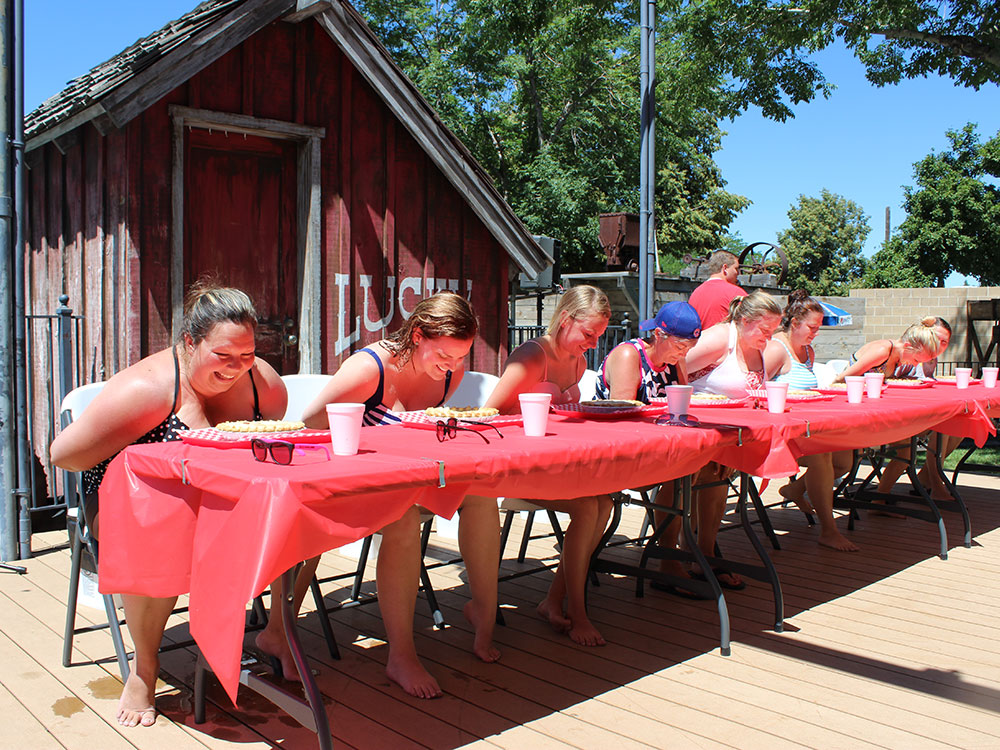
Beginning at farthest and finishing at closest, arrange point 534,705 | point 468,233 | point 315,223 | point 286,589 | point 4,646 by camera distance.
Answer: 1. point 468,233
2. point 315,223
3. point 4,646
4. point 534,705
5. point 286,589

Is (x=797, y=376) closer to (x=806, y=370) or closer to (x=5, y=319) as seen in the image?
(x=806, y=370)

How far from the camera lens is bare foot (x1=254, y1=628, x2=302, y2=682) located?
2.98m

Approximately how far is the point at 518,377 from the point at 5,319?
10.00 ft

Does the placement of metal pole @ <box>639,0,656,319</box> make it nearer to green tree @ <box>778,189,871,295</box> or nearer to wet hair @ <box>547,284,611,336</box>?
wet hair @ <box>547,284,611,336</box>

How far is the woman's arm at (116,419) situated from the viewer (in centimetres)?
255

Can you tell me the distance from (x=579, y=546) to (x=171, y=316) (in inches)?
131

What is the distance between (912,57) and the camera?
12.2 meters

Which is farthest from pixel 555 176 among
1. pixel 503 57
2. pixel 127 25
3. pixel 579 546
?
pixel 579 546

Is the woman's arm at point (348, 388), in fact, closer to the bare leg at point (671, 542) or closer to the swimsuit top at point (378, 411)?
the swimsuit top at point (378, 411)

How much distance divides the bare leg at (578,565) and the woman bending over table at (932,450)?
332cm

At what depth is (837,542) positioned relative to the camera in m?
5.21

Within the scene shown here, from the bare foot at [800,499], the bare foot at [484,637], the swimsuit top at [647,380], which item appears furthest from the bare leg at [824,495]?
the bare foot at [484,637]

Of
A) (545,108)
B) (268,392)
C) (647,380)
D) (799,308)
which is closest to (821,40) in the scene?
(799,308)

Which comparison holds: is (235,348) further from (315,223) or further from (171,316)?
(315,223)
